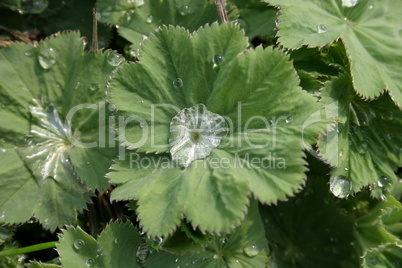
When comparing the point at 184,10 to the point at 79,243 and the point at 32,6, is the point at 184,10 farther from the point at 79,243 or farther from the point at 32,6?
the point at 79,243

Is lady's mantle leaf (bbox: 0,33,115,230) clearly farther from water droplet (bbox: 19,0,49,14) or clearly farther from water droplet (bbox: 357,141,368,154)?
water droplet (bbox: 357,141,368,154)

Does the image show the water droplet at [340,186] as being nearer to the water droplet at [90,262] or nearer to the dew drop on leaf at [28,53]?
the water droplet at [90,262]

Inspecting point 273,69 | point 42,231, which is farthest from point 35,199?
point 273,69

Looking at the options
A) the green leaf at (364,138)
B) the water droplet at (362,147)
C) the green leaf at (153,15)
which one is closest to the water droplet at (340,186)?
the green leaf at (364,138)

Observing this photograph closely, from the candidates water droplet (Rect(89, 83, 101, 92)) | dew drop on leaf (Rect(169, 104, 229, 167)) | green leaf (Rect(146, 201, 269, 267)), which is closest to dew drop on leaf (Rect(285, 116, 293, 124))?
dew drop on leaf (Rect(169, 104, 229, 167))

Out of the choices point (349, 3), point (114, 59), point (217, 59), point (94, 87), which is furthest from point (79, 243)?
point (349, 3)
